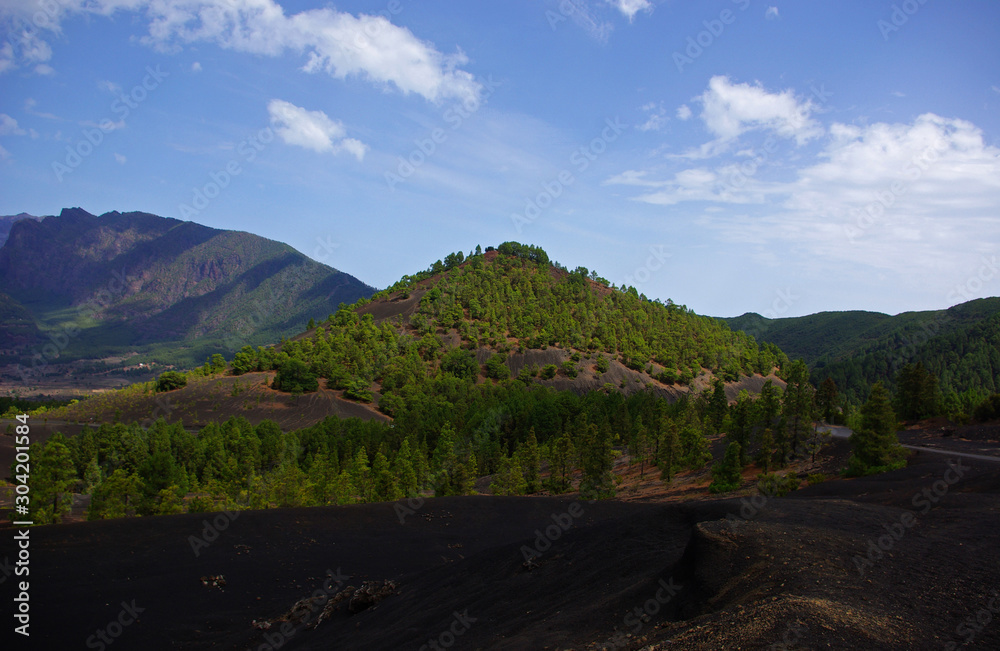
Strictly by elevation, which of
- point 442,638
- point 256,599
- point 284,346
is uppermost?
point 284,346

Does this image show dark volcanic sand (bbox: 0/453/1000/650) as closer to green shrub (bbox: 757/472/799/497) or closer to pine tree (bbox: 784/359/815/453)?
green shrub (bbox: 757/472/799/497)

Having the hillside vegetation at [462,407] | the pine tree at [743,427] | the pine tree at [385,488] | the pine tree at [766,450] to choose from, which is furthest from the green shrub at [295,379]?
the pine tree at [766,450]

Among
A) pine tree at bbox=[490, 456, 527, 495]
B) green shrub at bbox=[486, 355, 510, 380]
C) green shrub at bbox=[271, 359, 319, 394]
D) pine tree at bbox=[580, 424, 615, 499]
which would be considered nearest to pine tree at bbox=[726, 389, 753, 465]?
pine tree at bbox=[580, 424, 615, 499]

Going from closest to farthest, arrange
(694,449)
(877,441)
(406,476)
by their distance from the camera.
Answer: (877,441), (406,476), (694,449)

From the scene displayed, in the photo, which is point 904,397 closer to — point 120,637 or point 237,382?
point 120,637

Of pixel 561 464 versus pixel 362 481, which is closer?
pixel 362 481

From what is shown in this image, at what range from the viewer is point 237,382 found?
352ft

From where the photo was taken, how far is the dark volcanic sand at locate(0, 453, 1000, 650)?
10.5 metres

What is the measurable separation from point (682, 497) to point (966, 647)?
112 ft

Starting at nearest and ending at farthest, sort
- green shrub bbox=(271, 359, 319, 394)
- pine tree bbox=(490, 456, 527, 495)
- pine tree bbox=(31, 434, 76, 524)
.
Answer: pine tree bbox=(31, 434, 76, 524)
pine tree bbox=(490, 456, 527, 495)
green shrub bbox=(271, 359, 319, 394)

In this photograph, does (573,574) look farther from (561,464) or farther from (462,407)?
(462,407)

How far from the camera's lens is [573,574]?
751 inches

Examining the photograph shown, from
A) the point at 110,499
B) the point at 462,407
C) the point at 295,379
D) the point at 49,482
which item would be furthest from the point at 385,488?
the point at 295,379

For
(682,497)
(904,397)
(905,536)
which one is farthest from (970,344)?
(905,536)
